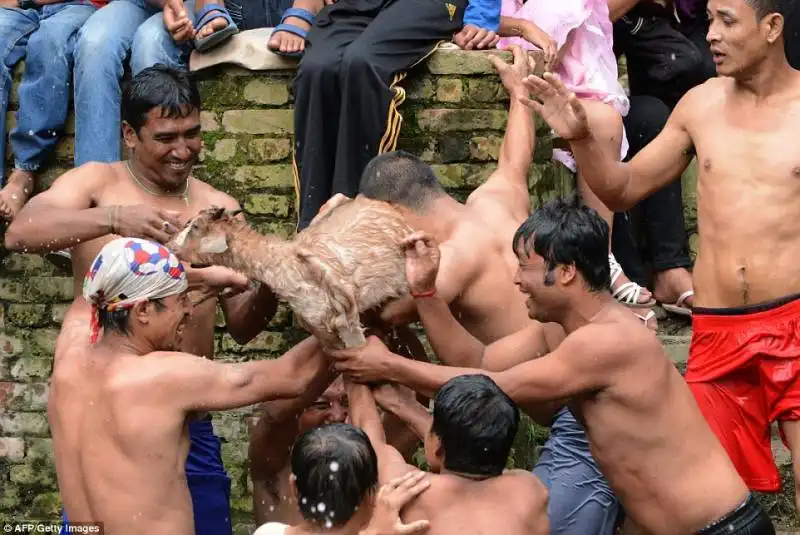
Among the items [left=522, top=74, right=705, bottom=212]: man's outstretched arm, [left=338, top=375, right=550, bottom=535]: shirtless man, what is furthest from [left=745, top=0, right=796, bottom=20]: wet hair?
[left=338, top=375, right=550, bottom=535]: shirtless man

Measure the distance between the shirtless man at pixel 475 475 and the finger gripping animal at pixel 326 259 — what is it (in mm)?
530

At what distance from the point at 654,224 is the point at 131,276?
3.75 metres

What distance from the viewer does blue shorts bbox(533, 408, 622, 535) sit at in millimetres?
6215

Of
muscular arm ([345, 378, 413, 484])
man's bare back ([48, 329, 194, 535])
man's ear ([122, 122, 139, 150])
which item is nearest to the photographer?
muscular arm ([345, 378, 413, 484])

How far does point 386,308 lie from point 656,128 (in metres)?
3.09

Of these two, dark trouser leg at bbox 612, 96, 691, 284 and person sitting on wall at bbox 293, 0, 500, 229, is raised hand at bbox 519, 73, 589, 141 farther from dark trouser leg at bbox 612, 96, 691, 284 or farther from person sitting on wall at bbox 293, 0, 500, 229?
dark trouser leg at bbox 612, 96, 691, 284

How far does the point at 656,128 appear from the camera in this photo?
8266 mm

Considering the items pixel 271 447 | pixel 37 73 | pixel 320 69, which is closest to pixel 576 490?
pixel 271 447

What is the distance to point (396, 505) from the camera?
199 inches

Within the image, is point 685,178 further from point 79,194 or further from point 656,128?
point 79,194

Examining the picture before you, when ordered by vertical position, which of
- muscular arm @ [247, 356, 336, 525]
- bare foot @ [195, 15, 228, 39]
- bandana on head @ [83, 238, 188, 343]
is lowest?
muscular arm @ [247, 356, 336, 525]

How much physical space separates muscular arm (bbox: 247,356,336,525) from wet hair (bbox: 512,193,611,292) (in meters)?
1.28

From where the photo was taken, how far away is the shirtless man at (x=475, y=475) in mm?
5098

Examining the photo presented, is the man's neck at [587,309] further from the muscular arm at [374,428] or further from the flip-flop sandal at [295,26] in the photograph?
the flip-flop sandal at [295,26]
